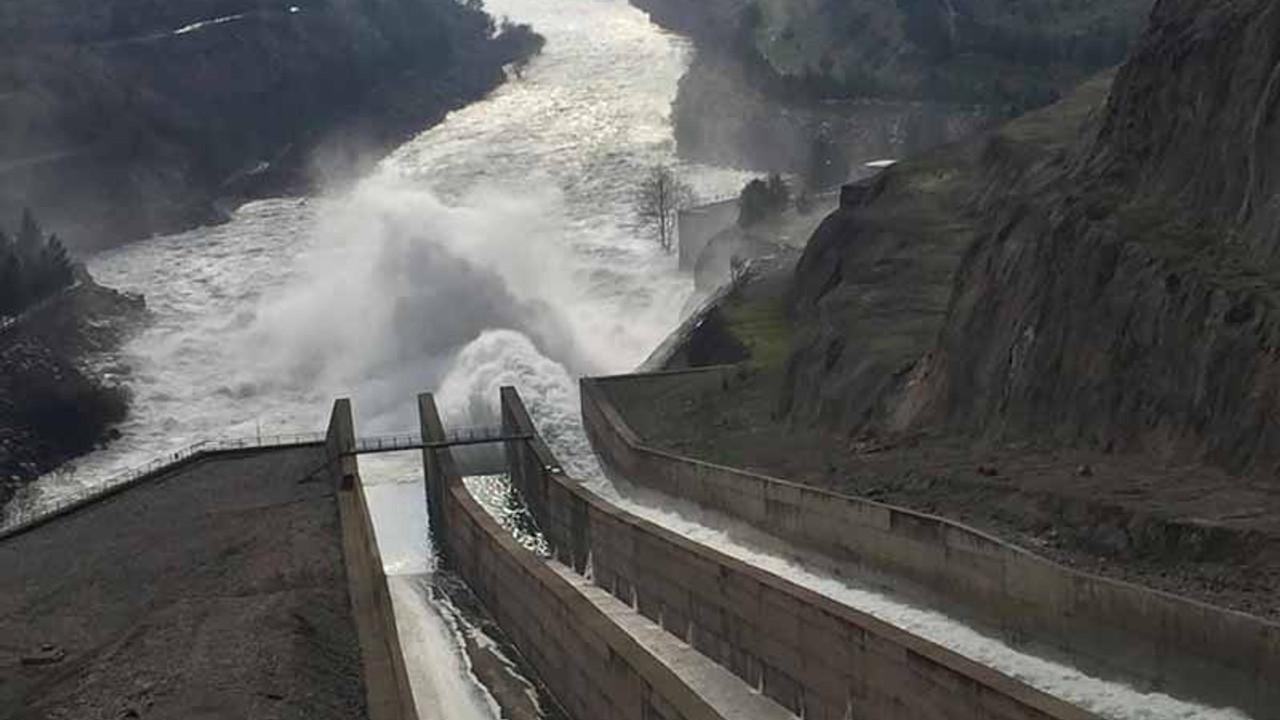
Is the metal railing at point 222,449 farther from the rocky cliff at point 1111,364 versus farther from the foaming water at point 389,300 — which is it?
the rocky cliff at point 1111,364

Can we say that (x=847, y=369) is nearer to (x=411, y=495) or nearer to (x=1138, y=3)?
(x=411, y=495)

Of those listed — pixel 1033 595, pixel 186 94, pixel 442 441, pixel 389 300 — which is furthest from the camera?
pixel 186 94

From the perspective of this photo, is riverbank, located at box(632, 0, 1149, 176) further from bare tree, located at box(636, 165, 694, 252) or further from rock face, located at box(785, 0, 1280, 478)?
rock face, located at box(785, 0, 1280, 478)

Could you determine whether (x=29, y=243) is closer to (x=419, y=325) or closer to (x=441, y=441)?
(x=419, y=325)

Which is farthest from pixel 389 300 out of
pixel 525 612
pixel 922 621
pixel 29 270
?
pixel 922 621

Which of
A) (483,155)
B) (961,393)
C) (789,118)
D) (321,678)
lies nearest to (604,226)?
(789,118)

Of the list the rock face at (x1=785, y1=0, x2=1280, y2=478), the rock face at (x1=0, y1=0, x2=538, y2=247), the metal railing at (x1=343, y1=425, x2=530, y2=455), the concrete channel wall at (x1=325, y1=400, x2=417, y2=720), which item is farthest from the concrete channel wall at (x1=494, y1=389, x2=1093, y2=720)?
the rock face at (x1=0, y1=0, x2=538, y2=247)

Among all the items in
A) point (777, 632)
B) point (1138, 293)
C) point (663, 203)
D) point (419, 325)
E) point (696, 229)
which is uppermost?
point (663, 203)
